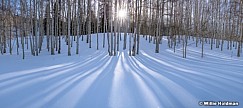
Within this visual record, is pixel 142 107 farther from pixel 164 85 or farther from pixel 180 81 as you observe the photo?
pixel 180 81

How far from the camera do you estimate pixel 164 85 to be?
7727 millimetres

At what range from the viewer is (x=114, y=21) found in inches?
862

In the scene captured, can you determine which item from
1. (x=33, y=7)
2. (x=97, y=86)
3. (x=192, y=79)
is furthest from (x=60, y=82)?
(x=33, y=7)

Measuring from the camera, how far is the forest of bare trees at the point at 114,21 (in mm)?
20391

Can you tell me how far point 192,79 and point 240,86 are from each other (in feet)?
5.63

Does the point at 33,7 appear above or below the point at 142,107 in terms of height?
above

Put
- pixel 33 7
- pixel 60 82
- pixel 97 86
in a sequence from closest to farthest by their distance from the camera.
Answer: pixel 97 86
pixel 60 82
pixel 33 7

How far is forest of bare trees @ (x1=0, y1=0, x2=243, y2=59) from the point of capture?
20391 mm

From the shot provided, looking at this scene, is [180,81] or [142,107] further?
[180,81]

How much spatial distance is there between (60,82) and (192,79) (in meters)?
4.96

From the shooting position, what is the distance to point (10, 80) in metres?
8.61

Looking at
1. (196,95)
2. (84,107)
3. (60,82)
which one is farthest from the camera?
(60,82)

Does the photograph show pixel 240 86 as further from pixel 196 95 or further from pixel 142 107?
pixel 142 107

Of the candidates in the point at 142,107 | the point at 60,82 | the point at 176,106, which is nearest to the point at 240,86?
the point at 176,106
